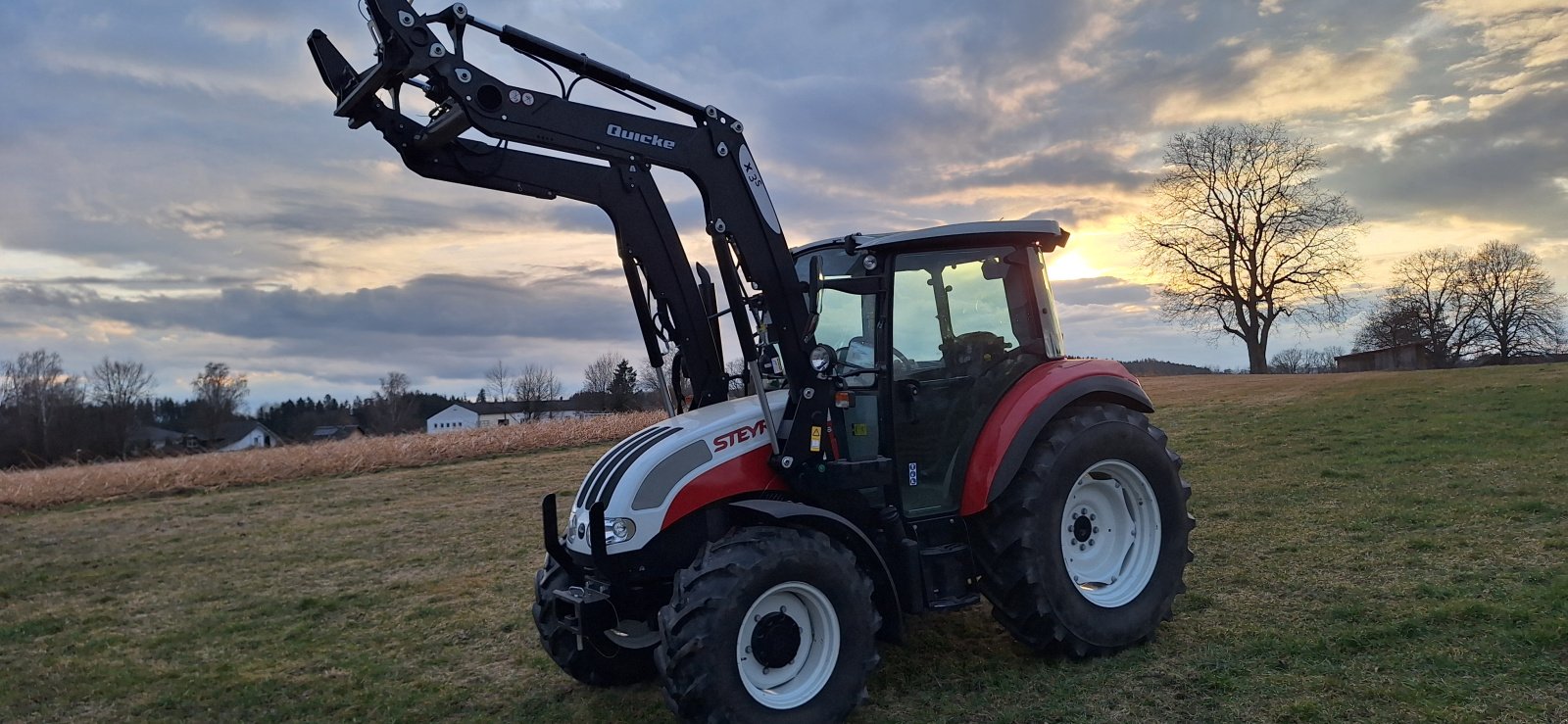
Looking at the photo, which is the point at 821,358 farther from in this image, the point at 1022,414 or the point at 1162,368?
the point at 1162,368

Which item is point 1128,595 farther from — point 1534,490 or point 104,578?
point 104,578

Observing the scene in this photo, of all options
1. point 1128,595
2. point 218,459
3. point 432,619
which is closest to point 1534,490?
point 1128,595

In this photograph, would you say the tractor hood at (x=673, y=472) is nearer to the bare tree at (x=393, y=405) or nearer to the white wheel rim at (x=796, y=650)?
the white wheel rim at (x=796, y=650)

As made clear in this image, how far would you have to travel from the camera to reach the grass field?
191 inches

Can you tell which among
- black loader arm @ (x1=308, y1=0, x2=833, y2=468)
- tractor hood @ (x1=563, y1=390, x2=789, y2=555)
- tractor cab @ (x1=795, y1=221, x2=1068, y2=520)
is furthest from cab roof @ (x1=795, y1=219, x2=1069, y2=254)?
tractor hood @ (x1=563, y1=390, x2=789, y2=555)

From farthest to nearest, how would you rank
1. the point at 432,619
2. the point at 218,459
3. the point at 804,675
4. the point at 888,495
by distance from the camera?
the point at 218,459 < the point at 432,619 < the point at 888,495 < the point at 804,675

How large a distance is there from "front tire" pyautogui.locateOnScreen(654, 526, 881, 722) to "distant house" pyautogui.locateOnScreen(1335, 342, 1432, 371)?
4256 cm

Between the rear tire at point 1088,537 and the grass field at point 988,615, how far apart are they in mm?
241

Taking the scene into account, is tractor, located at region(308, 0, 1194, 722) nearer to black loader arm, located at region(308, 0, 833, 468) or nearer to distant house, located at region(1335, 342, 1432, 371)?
black loader arm, located at region(308, 0, 833, 468)

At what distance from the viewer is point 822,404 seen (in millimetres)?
4957

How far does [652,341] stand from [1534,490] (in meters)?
8.42

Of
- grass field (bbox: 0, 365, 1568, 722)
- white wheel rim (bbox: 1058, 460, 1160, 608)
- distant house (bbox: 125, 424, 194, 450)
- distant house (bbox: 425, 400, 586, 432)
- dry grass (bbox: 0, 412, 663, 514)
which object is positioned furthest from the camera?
distant house (bbox: 425, 400, 586, 432)

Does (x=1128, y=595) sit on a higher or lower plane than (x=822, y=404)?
lower

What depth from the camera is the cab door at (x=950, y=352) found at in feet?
17.5
